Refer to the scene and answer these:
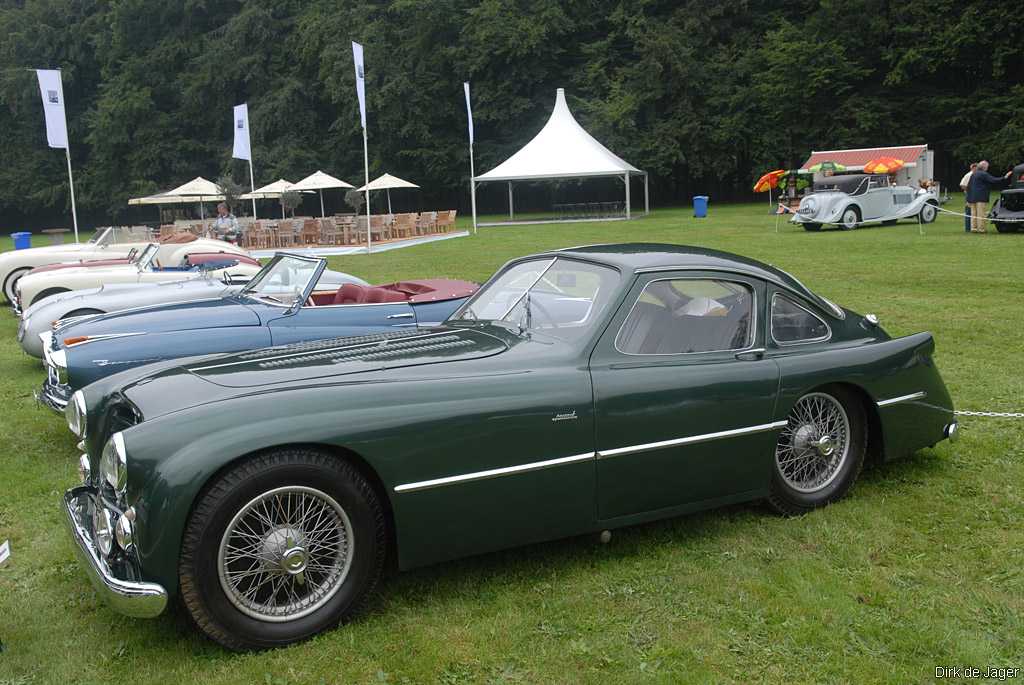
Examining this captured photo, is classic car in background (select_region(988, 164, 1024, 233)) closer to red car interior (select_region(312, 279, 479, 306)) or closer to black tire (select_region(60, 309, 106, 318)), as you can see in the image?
red car interior (select_region(312, 279, 479, 306))

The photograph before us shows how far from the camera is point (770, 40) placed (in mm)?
43219

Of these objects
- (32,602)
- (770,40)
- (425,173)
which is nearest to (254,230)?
(425,173)

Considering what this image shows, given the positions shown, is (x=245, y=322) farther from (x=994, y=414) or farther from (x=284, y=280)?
(x=994, y=414)

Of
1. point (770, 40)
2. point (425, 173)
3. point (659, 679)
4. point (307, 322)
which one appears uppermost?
point (770, 40)

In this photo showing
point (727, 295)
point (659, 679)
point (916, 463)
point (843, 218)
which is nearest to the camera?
point (659, 679)

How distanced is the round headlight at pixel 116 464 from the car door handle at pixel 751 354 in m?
2.88

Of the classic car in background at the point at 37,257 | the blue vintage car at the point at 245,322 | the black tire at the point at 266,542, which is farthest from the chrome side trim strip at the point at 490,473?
the classic car in background at the point at 37,257

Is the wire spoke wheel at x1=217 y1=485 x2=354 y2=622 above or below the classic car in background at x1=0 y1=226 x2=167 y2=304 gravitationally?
below

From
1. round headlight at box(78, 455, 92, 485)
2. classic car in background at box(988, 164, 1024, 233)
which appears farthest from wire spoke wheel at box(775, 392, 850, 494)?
classic car in background at box(988, 164, 1024, 233)

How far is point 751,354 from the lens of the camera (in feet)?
14.5

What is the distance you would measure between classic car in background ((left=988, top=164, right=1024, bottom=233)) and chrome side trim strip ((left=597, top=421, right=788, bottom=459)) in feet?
57.9

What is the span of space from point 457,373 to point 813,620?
181cm

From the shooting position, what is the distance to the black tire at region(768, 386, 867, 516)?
4547mm

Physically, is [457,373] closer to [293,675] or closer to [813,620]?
[293,675]
